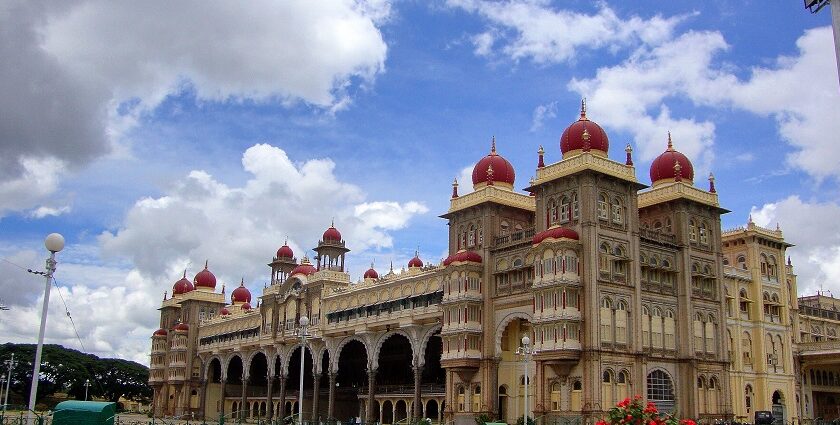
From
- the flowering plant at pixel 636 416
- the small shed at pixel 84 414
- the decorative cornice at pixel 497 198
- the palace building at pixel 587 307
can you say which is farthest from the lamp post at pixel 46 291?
the decorative cornice at pixel 497 198

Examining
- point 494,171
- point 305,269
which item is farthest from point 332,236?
point 494,171

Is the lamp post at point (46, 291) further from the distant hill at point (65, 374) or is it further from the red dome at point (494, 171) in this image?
the distant hill at point (65, 374)

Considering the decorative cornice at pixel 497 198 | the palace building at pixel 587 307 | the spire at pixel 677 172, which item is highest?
the spire at pixel 677 172

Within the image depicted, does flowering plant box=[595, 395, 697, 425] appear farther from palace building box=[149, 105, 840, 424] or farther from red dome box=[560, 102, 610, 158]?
red dome box=[560, 102, 610, 158]

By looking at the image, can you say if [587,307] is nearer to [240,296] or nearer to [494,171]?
Answer: [494,171]

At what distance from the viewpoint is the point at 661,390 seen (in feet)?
173

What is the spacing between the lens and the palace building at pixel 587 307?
49.7m

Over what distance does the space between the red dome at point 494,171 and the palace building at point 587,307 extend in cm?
17

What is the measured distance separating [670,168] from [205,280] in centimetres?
6962

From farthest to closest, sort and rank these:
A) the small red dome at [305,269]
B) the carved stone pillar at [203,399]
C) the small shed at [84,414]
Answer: the carved stone pillar at [203,399] → the small red dome at [305,269] → the small shed at [84,414]

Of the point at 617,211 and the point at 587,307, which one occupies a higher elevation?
the point at 617,211

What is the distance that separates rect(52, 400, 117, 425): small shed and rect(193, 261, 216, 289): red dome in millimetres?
87422

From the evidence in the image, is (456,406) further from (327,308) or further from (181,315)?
(181,315)

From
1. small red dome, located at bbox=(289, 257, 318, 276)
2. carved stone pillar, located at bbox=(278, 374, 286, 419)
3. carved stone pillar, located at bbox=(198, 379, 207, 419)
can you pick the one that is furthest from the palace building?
carved stone pillar, located at bbox=(198, 379, 207, 419)
